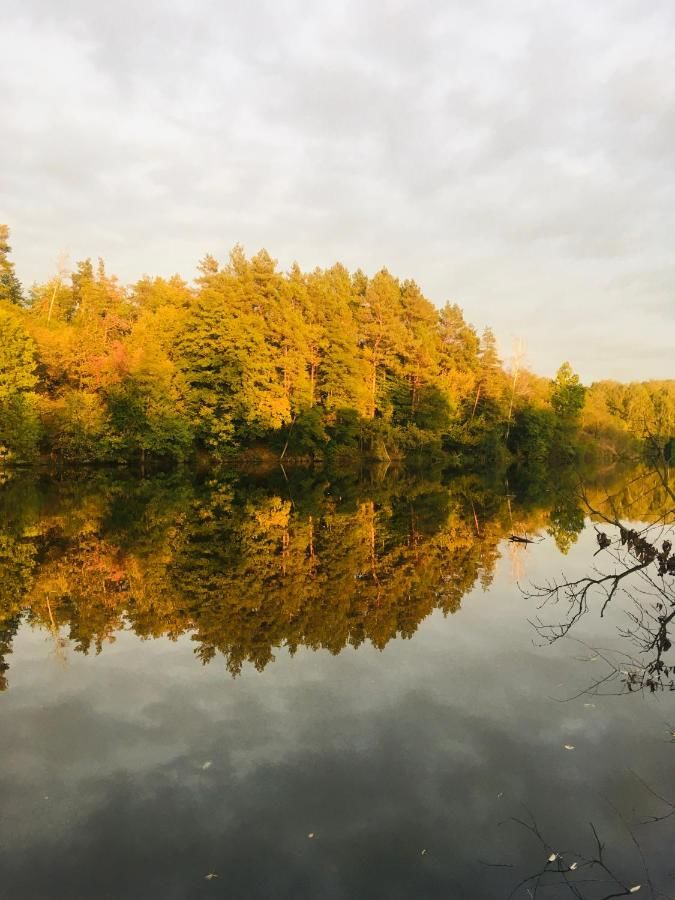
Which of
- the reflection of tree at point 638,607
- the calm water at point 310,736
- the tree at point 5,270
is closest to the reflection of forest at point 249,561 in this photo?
the calm water at point 310,736

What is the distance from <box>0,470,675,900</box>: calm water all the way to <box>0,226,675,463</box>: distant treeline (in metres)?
23.8

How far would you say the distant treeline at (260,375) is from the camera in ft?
143

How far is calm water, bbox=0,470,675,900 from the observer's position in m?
4.73

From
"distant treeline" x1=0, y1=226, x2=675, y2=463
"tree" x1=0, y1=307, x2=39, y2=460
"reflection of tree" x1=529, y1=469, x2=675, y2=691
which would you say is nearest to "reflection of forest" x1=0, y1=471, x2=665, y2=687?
"reflection of tree" x1=529, y1=469, x2=675, y2=691

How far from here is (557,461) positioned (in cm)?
7019

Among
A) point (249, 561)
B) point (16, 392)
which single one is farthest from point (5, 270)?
point (249, 561)

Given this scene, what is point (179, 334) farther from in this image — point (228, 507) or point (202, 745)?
point (202, 745)

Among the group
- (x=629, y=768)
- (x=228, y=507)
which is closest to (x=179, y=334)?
(x=228, y=507)

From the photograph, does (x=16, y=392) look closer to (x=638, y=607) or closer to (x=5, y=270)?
(x=5, y=270)

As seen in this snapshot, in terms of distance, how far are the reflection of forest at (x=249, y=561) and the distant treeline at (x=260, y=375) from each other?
46.6ft

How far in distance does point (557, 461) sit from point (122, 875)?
70.5 m

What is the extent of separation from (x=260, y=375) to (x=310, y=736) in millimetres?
43750

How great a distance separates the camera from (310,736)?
6703 mm

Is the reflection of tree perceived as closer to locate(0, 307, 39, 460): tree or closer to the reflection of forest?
the reflection of forest
